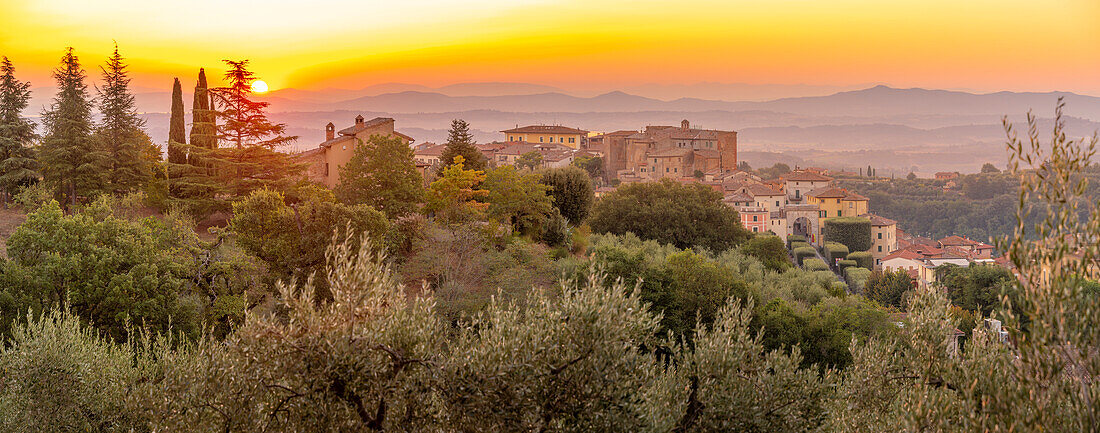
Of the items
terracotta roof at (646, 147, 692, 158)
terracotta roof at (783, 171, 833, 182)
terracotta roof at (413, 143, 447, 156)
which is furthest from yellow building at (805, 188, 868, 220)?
terracotta roof at (413, 143, 447, 156)

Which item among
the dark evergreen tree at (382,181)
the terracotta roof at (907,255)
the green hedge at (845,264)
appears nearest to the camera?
the dark evergreen tree at (382,181)

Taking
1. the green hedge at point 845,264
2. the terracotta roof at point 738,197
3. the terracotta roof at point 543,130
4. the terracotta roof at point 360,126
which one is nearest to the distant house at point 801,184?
→ the terracotta roof at point 738,197

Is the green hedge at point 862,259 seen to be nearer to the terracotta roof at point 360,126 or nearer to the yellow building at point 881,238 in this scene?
the yellow building at point 881,238

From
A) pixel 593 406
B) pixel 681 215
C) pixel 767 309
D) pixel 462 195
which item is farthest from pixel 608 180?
pixel 593 406

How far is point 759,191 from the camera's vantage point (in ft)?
313

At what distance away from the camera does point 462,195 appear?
1409 inches

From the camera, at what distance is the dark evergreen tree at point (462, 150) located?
4372 centimetres

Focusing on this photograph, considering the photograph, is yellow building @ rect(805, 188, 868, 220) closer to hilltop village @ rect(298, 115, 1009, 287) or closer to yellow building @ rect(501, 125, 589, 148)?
hilltop village @ rect(298, 115, 1009, 287)

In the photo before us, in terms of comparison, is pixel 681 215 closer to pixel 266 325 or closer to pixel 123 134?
pixel 123 134

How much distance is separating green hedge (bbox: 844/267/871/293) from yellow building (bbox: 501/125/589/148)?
2764 inches

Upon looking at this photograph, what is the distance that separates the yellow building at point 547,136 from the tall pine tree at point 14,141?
325ft

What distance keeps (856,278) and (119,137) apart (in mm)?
58707

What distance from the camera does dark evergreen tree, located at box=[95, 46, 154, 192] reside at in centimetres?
3912

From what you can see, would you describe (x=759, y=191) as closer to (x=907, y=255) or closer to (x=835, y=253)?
(x=835, y=253)
